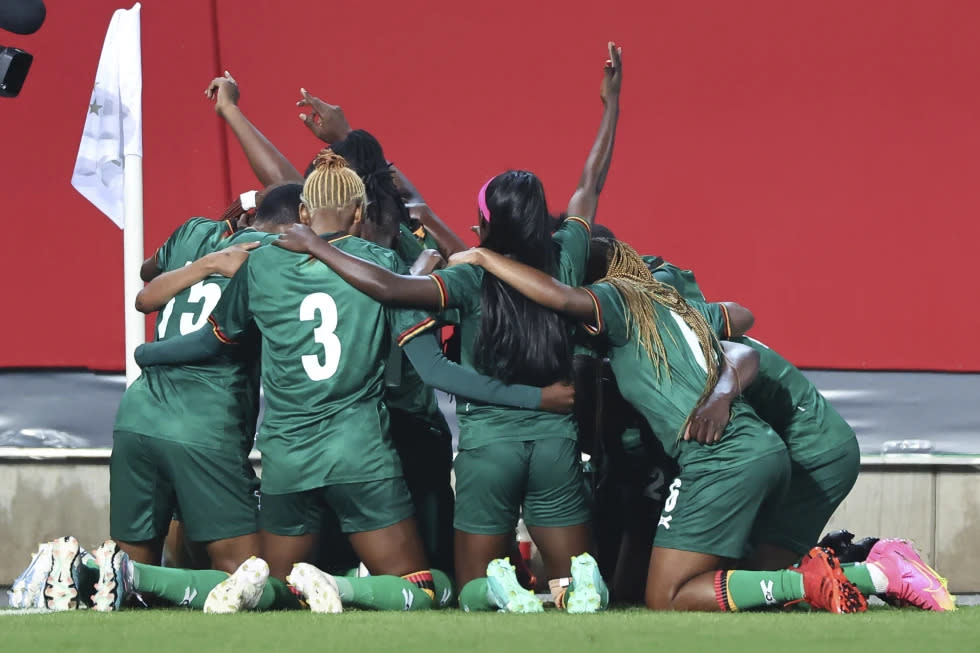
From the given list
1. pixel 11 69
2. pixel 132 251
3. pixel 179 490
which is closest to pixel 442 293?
pixel 179 490

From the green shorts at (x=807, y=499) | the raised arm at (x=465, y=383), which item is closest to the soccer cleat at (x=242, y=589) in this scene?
the raised arm at (x=465, y=383)

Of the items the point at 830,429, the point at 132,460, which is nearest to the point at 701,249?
the point at 830,429

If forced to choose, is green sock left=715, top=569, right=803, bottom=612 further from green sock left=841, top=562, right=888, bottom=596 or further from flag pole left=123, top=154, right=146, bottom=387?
flag pole left=123, top=154, right=146, bottom=387

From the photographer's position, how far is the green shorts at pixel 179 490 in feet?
16.1

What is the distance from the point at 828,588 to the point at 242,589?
1.88m

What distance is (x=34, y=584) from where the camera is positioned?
4.47m

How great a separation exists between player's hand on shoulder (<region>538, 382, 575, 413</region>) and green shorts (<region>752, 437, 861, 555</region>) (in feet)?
3.41

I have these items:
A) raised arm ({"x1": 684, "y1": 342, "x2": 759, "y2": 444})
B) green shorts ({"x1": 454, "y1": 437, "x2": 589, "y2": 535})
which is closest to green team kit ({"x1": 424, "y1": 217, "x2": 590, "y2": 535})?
green shorts ({"x1": 454, "y1": 437, "x2": 589, "y2": 535})

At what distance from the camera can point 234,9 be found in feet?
24.8

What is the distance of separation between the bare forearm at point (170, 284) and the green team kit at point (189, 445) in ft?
0.15

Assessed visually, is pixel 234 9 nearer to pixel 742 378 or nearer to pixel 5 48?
pixel 5 48

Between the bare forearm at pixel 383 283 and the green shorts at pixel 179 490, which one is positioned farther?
the green shorts at pixel 179 490

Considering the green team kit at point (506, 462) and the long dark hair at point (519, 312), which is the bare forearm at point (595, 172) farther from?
the green team kit at point (506, 462)

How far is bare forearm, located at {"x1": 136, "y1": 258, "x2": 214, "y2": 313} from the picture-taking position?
16.5 ft
